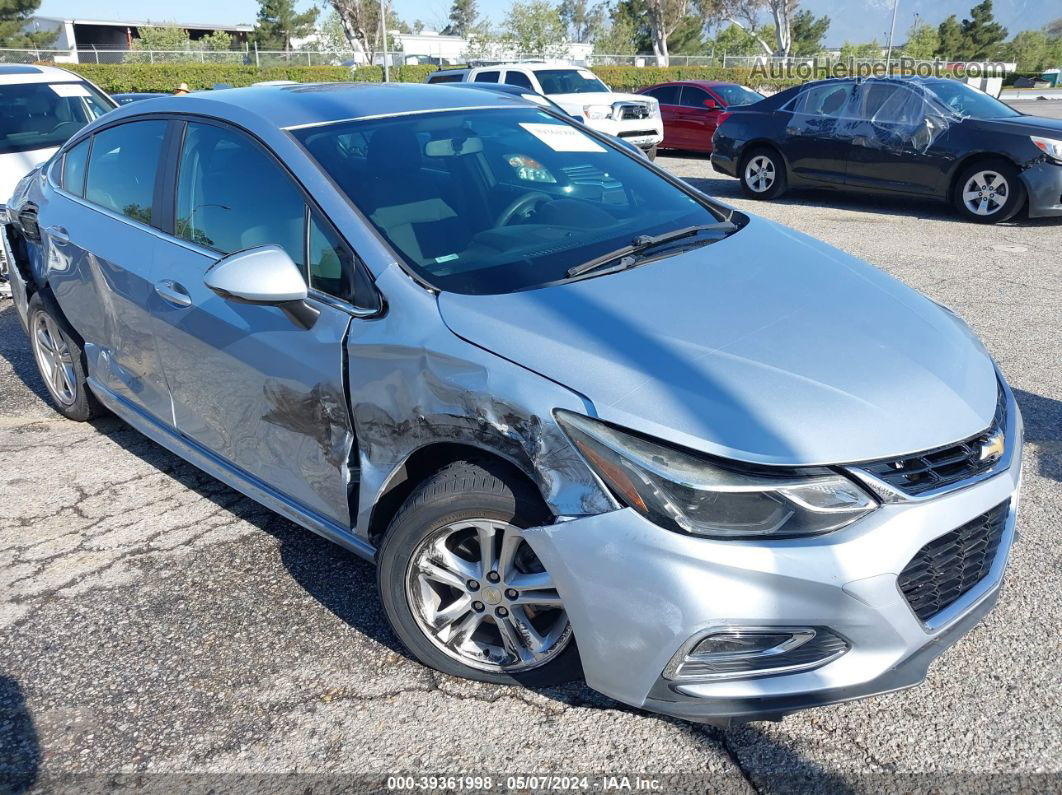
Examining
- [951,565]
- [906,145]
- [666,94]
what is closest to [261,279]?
[951,565]

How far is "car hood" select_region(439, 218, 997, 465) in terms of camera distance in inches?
86.4

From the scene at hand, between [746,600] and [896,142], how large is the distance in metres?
9.41

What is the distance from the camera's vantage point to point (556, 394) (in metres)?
2.29

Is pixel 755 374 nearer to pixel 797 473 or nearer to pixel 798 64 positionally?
pixel 797 473

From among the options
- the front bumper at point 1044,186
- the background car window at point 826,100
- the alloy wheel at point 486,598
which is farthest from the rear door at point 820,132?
the alloy wheel at point 486,598

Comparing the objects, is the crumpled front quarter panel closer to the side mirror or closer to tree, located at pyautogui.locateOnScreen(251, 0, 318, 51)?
the side mirror

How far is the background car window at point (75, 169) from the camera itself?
4281mm

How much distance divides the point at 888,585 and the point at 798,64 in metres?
43.9

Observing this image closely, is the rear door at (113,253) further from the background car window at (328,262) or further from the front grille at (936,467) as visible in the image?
the front grille at (936,467)

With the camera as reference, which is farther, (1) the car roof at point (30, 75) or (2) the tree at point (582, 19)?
(2) the tree at point (582, 19)


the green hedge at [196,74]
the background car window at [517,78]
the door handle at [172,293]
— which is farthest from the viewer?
the green hedge at [196,74]

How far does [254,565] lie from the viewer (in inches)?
135

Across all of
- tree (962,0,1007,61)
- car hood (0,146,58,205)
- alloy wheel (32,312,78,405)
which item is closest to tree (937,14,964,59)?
tree (962,0,1007,61)

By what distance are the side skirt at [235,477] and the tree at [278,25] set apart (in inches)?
2381
